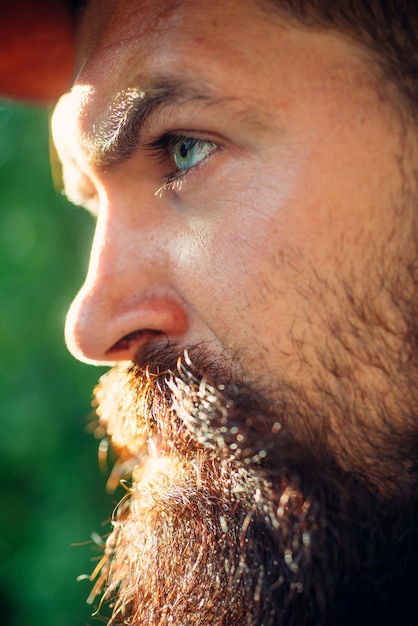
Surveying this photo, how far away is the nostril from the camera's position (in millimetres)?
1524

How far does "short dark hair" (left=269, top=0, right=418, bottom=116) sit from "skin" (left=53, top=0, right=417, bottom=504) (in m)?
0.03

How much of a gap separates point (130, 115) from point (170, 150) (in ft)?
0.44

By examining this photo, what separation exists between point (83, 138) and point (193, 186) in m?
0.32

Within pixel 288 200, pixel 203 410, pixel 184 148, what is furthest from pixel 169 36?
pixel 203 410

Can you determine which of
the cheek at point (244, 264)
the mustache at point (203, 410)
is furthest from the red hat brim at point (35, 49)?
the mustache at point (203, 410)

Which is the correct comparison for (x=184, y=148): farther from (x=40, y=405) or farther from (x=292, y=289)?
(x=40, y=405)

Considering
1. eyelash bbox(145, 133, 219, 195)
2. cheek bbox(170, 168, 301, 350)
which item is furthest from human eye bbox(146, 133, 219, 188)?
cheek bbox(170, 168, 301, 350)

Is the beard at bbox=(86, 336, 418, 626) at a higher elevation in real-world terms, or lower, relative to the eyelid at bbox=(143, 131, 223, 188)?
lower

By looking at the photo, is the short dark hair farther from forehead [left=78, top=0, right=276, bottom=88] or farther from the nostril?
the nostril

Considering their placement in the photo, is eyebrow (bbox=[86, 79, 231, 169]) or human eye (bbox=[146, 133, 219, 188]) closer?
eyebrow (bbox=[86, 79, 231, 169])

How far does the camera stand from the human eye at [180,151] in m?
1.47

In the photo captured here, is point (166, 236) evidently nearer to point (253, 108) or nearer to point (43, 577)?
point (253, 108)

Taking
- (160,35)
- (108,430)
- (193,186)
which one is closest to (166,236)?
(193,186)

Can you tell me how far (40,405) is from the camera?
187 inches
